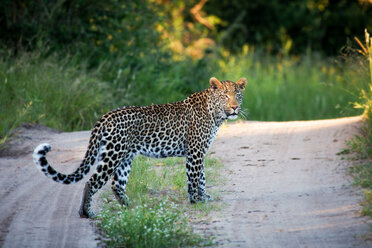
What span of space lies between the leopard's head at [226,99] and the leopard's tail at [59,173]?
167 centimetres

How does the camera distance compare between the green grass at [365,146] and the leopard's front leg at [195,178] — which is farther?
the green grass at [365,146]

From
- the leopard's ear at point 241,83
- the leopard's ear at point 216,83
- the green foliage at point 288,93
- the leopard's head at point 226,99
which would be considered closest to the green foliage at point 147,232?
the leopard's head at point 226,99

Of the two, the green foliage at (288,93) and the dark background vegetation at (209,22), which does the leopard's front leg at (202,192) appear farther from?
the green foliage at (288,93)

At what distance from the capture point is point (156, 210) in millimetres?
6164

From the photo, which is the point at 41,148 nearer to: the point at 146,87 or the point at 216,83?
the point at 216,83

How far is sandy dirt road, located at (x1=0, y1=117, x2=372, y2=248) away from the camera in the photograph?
5.64 m

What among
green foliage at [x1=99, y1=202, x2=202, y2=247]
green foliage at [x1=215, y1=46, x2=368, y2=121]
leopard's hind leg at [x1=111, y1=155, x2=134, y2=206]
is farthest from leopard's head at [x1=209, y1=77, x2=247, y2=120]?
green foliage at [x1=215, y1=46, x2=368, y2=121]

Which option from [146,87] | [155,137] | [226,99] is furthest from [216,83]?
[146,87]

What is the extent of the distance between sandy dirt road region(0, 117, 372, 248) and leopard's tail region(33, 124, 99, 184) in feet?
1.43

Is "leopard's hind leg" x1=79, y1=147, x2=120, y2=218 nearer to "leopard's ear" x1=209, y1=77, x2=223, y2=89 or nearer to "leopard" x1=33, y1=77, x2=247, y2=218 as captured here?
"leopard" x1=33, y1=77, x2=247, y2=218

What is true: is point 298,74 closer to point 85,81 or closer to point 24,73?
point 85,81

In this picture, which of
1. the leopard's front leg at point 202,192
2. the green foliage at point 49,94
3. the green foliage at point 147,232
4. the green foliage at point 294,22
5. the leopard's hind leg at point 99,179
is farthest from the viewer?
the green foliage at point 294,22

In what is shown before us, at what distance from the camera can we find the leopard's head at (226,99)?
727 cm

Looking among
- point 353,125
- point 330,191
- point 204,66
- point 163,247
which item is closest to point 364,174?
point 330,191
